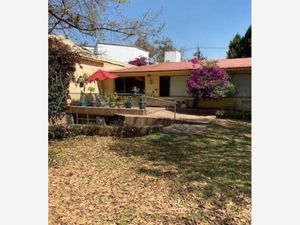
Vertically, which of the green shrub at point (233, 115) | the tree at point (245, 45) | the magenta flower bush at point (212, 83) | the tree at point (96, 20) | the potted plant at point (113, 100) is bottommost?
the green shrub at point (233, 115)

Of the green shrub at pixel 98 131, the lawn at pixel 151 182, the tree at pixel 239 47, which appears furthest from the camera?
the tree at pixel 239 47

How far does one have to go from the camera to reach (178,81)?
20.8 m

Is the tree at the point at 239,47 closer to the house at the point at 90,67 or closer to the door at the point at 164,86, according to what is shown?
the door at the point at 164,86

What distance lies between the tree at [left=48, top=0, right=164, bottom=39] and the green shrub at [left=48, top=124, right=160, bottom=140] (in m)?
4.23

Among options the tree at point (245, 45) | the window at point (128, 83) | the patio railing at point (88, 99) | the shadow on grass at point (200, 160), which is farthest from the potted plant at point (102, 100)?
the tree at point (245, 45)

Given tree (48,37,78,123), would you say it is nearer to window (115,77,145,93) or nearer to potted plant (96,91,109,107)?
potted plant (96,91,109,107)

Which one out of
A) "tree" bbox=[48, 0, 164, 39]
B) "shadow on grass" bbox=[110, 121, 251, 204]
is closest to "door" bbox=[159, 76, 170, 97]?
"shadow on grass" bbox=[110, 121, 251, 204]

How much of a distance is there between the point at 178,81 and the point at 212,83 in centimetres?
445

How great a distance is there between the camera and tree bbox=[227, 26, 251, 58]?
28812mm

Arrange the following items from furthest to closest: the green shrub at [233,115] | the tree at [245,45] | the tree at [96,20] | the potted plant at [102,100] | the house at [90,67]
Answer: the tree at [245,45] → the house at [90,67] → the potted plant at [102,100] → the green shrub at [233,115] → the tree at [96,20]

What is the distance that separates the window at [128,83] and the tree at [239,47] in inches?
496

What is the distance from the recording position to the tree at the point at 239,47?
1134 inches

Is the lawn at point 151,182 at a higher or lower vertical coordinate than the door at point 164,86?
lower
